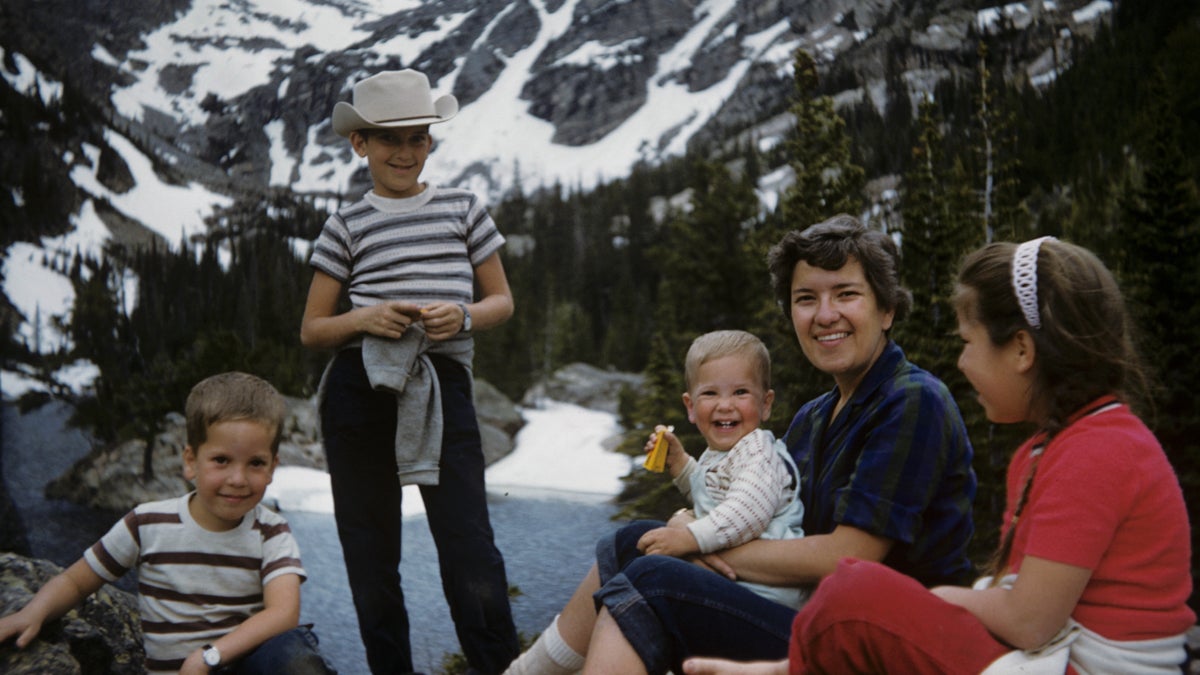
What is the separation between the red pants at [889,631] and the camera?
137cm

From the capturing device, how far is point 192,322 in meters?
5.81

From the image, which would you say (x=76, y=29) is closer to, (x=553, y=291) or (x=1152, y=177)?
(x=1152, y=177)

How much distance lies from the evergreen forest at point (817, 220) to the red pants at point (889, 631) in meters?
0.50

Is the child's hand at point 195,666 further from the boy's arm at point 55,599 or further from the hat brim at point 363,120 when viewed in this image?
the hat brim at point 363,120

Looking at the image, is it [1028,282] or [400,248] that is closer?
[1028,282]

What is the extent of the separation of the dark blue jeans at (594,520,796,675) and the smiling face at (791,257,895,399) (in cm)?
48

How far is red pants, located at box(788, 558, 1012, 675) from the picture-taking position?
1374 millimetres

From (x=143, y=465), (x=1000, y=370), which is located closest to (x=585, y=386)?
(x=143, y=465)

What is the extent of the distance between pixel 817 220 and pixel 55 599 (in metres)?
9.15

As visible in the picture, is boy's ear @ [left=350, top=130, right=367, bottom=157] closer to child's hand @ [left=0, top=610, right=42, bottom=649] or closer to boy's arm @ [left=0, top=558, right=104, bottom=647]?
boy's arm @ [left=0, top=558, right=104, bottom=647]

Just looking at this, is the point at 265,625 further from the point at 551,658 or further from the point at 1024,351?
the point at 1024,351

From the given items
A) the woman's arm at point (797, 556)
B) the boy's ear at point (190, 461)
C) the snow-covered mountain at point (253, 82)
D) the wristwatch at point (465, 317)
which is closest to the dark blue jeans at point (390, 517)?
the wristwatch at point (465, 317)

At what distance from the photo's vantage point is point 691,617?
165 cm

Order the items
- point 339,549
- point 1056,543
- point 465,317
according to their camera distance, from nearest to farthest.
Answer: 1. point 1056,543
2. point 465,317
3. point 339,549
